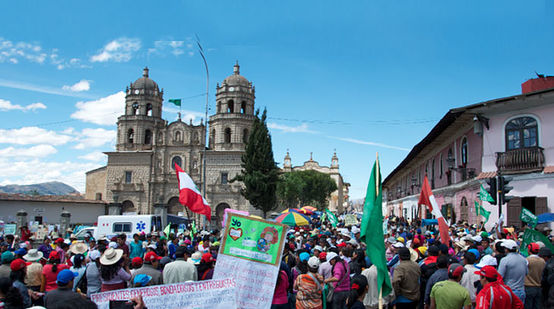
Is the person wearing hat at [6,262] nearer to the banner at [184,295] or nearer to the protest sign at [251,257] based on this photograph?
the banner at [184,295]

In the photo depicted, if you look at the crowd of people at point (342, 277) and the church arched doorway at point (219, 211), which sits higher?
the crowd of people at point (342, 277)

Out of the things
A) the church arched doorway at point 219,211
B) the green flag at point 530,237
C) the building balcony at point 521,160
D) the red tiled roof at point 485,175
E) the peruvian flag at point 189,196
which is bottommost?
the church arched doorway at point 219,211

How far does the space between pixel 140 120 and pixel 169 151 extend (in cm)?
563

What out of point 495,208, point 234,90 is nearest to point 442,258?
point 495,208

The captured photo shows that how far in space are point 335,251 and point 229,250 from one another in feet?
11.5

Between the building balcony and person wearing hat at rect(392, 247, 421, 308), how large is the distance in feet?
40.7

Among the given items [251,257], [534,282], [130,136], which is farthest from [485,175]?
[130,136]

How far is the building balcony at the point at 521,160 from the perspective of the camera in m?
17.0

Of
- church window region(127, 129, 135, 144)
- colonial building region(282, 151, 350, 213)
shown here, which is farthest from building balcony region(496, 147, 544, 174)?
colonial building region(282, 151, 350, 213)

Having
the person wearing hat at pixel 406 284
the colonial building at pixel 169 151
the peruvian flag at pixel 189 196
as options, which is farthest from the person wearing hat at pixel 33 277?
the colonial building at pixel 169 151

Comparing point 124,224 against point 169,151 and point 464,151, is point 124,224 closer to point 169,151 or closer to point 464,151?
point 464,151

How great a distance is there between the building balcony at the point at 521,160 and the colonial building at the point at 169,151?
37.3 meters

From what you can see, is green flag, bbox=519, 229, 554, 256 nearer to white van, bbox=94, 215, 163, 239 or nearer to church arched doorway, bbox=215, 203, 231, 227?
white van, bbox=94, 215, 163, 239

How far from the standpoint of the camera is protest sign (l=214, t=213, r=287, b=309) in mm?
5945
